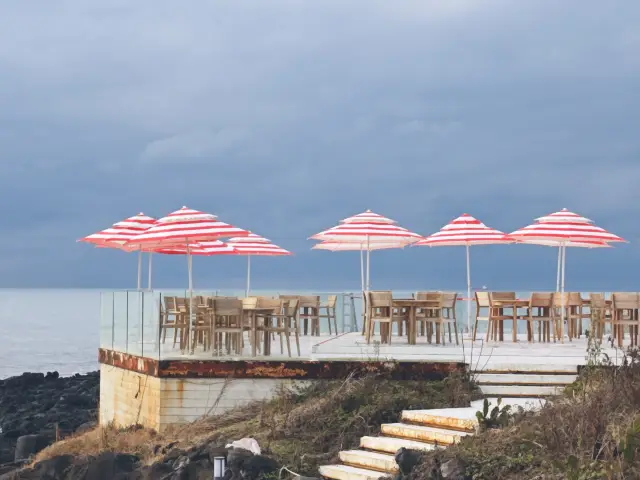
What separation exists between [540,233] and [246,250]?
25.7 ft

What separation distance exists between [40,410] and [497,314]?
1566cm

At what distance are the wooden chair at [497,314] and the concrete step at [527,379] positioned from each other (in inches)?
202

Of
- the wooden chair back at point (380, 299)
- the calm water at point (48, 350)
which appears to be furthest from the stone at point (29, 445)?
the calm water at point (48, 350)

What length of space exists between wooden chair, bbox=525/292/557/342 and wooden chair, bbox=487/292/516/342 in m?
0.39

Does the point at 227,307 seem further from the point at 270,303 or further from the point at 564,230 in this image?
the point at 564,230

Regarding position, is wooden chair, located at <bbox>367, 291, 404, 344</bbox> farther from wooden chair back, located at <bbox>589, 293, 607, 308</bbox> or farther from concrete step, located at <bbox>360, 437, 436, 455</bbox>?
concrete step, located at <bbox>360, 437, 436, 455</bbox>

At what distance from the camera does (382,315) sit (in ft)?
70.7

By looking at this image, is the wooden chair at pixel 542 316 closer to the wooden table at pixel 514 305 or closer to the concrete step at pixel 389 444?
the wooden table at pixel 514 305

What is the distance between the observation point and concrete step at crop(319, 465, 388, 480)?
13.9 metres

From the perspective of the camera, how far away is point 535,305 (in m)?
22.8

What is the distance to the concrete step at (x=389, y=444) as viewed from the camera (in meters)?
14.4

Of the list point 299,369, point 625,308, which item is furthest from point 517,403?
point 625,308

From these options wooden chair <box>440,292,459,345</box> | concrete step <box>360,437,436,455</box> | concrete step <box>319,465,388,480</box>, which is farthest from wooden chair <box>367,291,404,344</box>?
concrete step <box>319,465,388,480</box>

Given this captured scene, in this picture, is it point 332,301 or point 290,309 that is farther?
point 332,301
